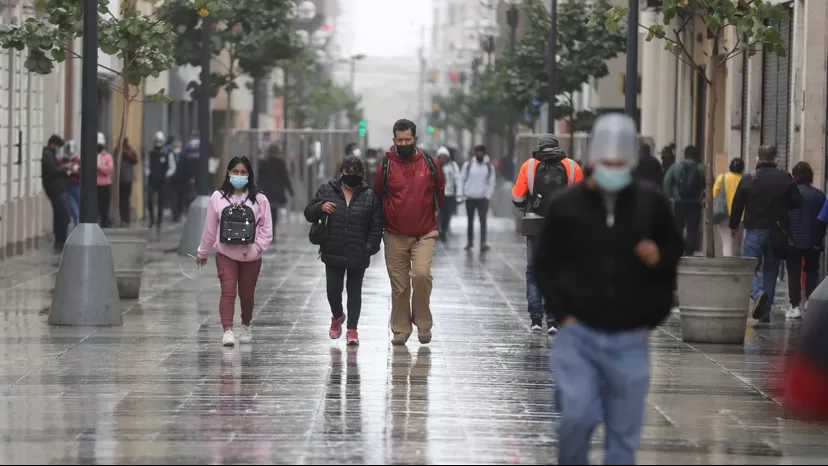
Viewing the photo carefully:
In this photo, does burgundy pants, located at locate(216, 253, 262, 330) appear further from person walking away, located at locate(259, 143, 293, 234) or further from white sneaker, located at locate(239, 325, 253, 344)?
person walking away, located at locate(259, 143, 293, 234)

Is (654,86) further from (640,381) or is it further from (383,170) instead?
(640,381)

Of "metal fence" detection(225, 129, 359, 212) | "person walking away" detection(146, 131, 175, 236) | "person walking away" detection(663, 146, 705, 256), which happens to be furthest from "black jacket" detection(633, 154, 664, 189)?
"metal fence" detection(225, 129, 359, 212)

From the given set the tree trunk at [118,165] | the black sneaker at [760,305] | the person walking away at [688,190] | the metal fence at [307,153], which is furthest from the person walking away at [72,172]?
the black sneaker at [760,305]

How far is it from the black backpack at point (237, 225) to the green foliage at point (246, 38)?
18.3 m

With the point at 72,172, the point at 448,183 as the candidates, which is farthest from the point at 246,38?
the point at 72,172

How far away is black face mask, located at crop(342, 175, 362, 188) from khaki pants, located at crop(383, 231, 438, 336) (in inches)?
19.2

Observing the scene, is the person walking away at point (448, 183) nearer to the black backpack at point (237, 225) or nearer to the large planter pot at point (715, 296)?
the large planter pot at point (715, 296)

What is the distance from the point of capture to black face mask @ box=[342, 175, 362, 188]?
14.5m

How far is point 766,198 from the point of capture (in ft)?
57.5

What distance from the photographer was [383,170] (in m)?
14.6

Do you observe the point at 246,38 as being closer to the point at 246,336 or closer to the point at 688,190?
the point at 688,190

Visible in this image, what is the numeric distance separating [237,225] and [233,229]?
48 mm

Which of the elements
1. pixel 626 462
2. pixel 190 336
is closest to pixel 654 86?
pixel 190 336

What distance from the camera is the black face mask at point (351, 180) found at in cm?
1453
